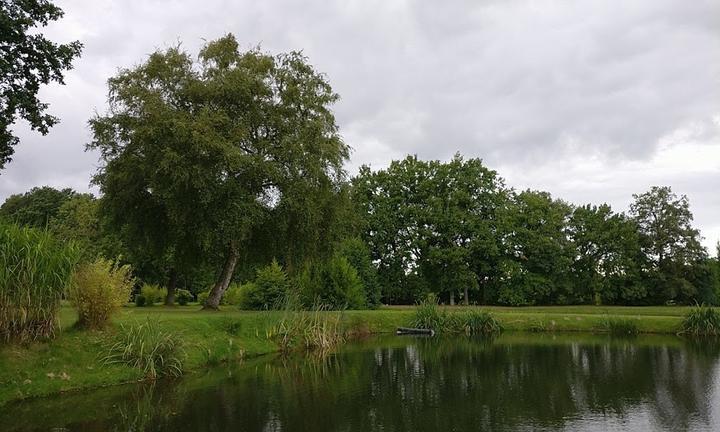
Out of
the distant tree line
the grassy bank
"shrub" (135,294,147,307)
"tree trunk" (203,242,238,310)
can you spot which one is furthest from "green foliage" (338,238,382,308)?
"shrub" (135,294,147,307)

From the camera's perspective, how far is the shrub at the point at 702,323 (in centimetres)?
2775

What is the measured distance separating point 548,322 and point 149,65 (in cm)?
2600

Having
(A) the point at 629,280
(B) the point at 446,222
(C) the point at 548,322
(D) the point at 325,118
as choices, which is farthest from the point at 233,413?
(A) the point at 629,280

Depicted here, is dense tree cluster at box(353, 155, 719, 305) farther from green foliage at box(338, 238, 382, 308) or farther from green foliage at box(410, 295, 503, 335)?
green foliage at box(410, 295, 503, 335)

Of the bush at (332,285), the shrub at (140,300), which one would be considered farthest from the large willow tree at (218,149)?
the shrub at (140,300)

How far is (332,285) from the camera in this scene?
115 feet

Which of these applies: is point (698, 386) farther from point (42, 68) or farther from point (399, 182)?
point (399, 182)

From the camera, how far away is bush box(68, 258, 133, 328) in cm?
1514

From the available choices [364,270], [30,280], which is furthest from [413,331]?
[30,280]

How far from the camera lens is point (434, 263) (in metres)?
48.6

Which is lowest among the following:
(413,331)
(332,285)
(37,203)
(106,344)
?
(413,331)

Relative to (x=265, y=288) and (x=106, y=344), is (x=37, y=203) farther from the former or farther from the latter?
(x=106, y=344)

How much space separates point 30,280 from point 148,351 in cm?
401

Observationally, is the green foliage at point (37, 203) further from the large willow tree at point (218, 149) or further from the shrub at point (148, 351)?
the shrub at point (148, 351)
